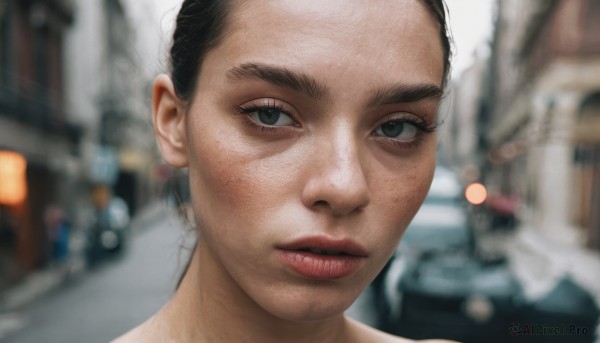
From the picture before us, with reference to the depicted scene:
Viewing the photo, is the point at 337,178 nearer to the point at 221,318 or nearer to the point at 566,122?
the point at 221,318

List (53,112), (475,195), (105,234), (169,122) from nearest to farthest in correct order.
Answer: (169,122) → (105,234) → (53,112) → (475,195)

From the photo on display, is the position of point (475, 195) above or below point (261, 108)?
below

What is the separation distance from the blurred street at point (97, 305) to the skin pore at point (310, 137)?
451 centimetres

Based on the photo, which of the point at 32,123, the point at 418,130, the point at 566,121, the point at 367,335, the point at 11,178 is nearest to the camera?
the point at 418,130

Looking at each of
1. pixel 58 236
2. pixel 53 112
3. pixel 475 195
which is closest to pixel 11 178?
pixel 58 236

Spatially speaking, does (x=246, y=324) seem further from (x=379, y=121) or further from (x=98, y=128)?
(x=98, y=128)

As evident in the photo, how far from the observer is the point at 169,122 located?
1.45 meters

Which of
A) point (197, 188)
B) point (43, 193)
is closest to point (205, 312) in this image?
point (197, 188)

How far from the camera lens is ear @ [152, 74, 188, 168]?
1401 millimetres

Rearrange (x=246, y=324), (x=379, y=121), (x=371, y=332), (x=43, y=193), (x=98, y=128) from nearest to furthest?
1. (x=379, y=121)
2. (x=246, y=324)
3. (x=371, y=332)
4. (x=43, y=193)
5. (x=98, y=128)

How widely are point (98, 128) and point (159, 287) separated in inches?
495

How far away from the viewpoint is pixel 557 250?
16406 mm

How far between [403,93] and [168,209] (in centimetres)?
244

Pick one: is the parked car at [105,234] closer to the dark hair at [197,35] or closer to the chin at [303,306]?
the dark hair at [197,35]
